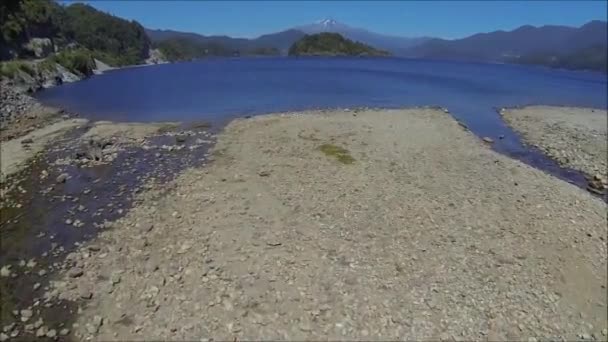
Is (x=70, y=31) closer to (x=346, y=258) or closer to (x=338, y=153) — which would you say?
(x=338, y=153)

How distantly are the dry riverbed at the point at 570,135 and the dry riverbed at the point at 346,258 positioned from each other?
15.9 ft

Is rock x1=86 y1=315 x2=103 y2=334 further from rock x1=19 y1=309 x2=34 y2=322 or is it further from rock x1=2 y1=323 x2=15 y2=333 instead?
rock x1=2 y1=323 x2=15 y2=333

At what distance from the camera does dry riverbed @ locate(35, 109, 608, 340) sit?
1062 centimetres

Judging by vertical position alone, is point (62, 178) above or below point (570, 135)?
above

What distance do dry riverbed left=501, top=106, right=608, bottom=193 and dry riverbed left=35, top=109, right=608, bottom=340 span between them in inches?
191

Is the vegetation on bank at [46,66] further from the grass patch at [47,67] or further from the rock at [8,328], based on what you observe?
the rock at [8,328]

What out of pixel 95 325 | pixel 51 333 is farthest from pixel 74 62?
pixel 95 325

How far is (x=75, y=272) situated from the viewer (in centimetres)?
1239

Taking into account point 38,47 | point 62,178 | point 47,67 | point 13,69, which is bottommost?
point 62,178

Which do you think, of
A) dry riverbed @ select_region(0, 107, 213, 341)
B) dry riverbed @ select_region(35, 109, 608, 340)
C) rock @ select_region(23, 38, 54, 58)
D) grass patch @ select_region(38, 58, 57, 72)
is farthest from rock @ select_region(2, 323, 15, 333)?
rock @ select_region(23, 38, 54, 58)

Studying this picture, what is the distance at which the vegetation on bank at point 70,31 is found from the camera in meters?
78.2

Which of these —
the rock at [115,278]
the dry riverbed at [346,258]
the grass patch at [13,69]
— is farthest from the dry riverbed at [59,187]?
the grass patch at [13,69]

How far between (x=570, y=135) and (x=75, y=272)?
36037 millimetres

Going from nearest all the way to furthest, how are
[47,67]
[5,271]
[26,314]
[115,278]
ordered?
[26,314]
[115,278]
[5,271]
[47,67]
